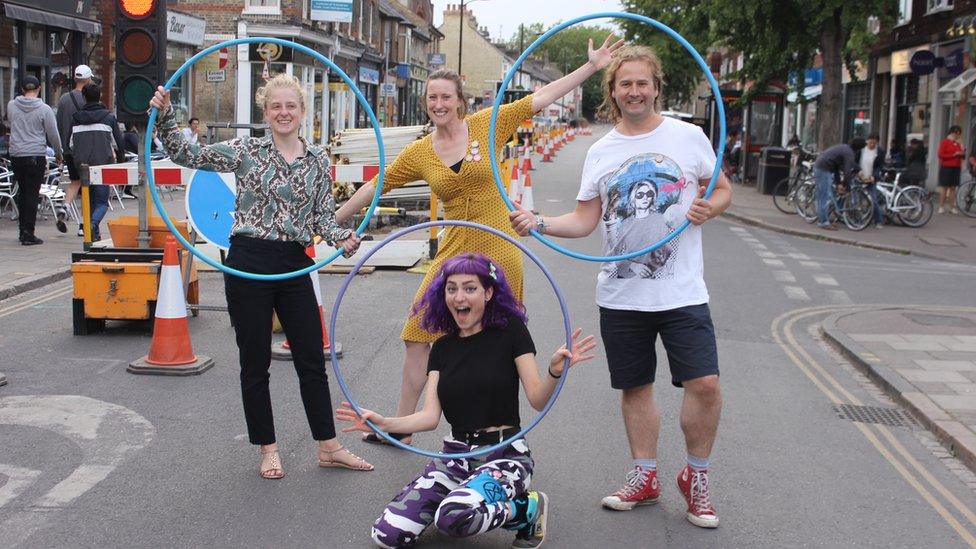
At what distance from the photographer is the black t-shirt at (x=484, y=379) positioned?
4797 millimetres

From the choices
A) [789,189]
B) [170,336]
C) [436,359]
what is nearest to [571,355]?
[436,359]

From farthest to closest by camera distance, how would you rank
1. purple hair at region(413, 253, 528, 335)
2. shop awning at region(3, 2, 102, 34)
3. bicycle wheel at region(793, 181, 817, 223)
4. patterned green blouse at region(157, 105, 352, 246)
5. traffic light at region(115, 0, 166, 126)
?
1. bicycle wheel at region(793, 181, 817, 223)
2. shop awning at region(3, 2, 102, 34)
3. traffic light at region(115, 0, 166, 126)
4. patterned green blouse at region(157, 105, 352, 246)
5. purple hair at region(413, 253, 528, 335)

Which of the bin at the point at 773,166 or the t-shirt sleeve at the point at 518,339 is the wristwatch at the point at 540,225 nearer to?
the t-shirt sleeve at the point at 518,339

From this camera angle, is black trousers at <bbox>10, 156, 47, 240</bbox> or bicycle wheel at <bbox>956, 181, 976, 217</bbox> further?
bicycle wheel at <bbox>956, 181, 976, 217</bbox>

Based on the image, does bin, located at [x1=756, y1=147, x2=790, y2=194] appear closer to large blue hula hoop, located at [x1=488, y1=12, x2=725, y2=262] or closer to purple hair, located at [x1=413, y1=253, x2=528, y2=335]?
large blue hula hoop, located at [x1=488, y1=12, x2=725, y2=262]

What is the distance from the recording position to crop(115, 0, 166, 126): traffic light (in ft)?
31.3

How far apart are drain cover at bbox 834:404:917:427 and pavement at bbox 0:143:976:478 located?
0.09m

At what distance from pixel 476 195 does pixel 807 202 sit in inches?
709

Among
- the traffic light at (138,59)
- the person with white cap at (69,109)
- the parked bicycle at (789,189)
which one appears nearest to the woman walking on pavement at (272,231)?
the traffic light at (138,59)

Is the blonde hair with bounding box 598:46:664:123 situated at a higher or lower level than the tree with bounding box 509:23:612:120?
lower

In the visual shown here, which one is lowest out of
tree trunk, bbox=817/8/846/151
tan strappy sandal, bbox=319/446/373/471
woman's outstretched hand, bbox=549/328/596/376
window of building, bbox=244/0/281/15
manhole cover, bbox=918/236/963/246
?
tan strappy sandal, bbox=319/446/373/471

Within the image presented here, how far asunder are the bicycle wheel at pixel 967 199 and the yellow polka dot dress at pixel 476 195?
2056 cm

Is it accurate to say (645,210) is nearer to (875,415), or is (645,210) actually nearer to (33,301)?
(875,415)

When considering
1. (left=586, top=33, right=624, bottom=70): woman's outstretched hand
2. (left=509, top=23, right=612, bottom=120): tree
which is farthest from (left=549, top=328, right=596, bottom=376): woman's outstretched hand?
(left=509, top=23, right=612, bottom=120): tree
